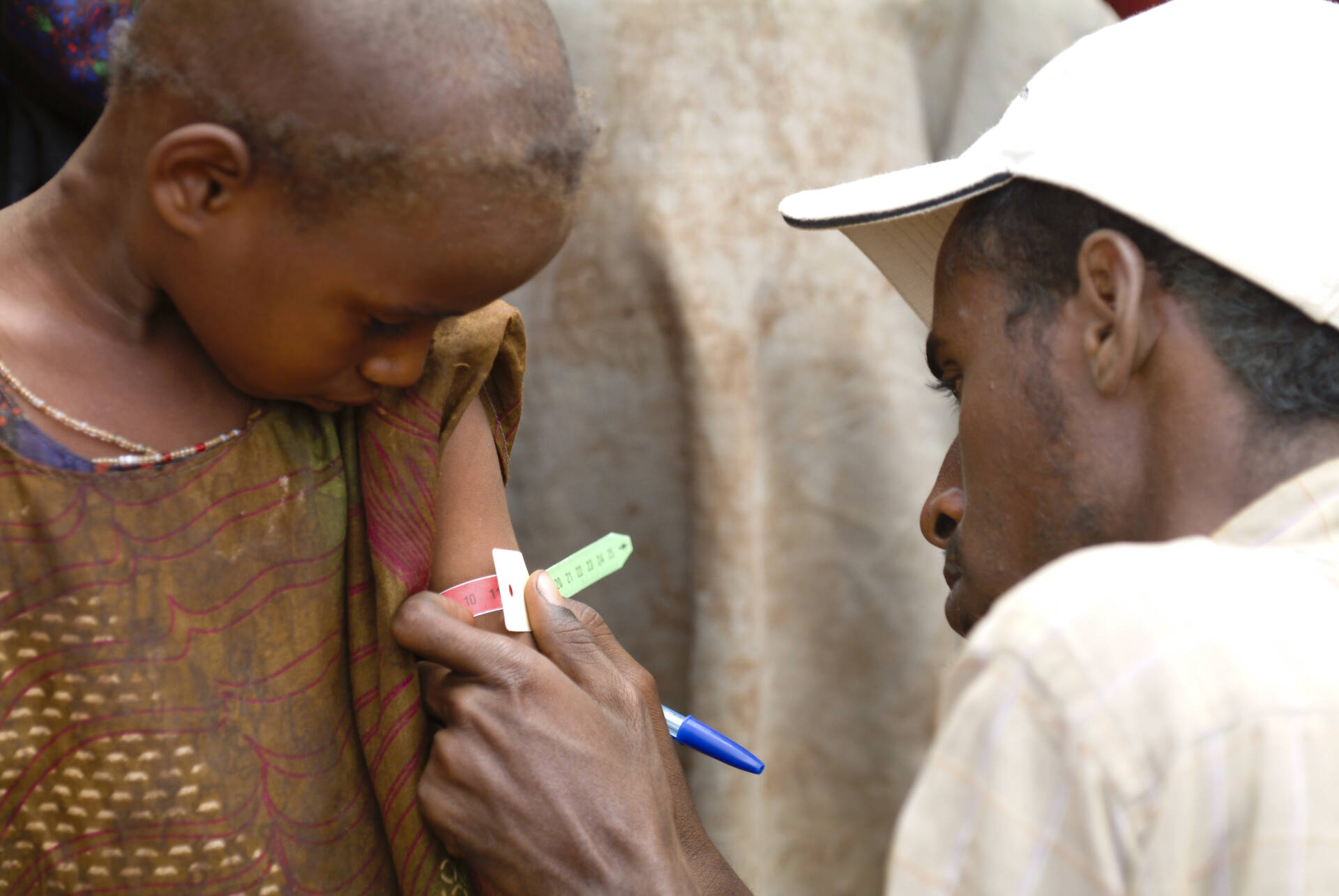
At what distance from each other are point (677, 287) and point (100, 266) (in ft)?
3.40

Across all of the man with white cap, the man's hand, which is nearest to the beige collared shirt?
the man with white cap

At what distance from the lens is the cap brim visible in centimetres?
119

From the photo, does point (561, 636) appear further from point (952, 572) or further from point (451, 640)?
point (952, 572)

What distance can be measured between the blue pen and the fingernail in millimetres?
204

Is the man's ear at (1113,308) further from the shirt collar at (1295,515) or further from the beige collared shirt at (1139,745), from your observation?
the beige collared shirt at (1139,745)

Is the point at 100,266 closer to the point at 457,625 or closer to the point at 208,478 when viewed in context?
the point at 208,478

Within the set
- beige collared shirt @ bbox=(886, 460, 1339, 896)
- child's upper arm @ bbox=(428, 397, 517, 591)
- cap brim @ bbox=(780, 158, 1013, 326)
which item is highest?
cap brim @ bbox=(780, 158, 1013, 326)

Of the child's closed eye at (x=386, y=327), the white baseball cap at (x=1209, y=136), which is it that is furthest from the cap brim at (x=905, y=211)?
the child's closed eye at (x=386, y=327)

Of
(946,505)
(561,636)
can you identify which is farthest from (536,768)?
(946,505)

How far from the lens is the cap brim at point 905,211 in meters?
1.19

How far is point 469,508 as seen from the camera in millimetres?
1212

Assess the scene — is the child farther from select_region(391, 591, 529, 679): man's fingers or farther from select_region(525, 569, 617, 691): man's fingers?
select_region(525, 569, 617, 691): man's fingers

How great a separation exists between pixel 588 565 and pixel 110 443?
56 centimetres

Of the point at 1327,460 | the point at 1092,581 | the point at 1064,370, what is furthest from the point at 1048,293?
the point at 1092,581
